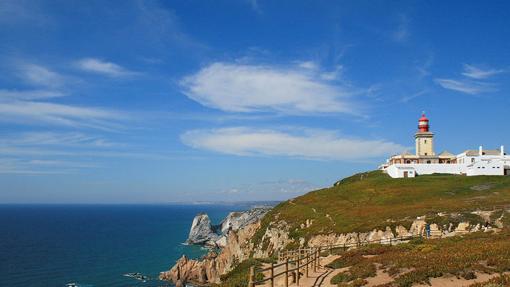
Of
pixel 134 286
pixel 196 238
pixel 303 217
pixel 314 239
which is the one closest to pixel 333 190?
pixel 303 217

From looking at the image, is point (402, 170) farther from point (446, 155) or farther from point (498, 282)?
point (498, 282)

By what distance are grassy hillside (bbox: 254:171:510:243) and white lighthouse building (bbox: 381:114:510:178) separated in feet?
15.8

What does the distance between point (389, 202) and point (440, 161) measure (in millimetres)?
43515

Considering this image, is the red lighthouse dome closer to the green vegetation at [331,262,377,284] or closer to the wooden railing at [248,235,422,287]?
the wooden railing at [248,235,422,287]

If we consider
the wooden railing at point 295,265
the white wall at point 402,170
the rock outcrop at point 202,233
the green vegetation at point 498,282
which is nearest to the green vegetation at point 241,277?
the wooden railing at point 295,265

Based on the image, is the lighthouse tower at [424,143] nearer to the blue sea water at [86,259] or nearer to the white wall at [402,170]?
the white wall at [402,170]

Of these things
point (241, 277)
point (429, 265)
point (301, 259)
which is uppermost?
point (301, 259)

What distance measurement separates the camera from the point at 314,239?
6325 centimetres

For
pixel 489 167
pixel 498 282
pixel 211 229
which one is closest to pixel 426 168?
pixel 489 167

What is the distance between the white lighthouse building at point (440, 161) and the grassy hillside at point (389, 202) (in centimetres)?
481

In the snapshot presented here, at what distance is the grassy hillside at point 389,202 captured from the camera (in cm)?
6141

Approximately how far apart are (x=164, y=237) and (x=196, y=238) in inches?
572

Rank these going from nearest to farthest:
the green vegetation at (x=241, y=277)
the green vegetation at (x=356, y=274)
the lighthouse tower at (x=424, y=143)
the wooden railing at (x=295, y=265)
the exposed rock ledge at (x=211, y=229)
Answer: the wooden railing at (x=295, y=265), the green vegetation at (x=356, y=274), the green vegetation at (x=241, y=277), the lighthouse tower at (x=424, y=143), the exposed rock ledge at (x=211, y=229)

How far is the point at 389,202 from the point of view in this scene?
77188 mm
